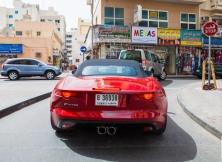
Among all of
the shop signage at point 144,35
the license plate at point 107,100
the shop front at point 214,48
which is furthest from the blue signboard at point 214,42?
the license plate at point 107,100

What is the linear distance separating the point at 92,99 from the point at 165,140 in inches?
61.3

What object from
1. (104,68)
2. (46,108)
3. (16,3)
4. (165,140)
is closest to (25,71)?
(46,108)

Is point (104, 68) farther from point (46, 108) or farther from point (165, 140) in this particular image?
point (46, 108)

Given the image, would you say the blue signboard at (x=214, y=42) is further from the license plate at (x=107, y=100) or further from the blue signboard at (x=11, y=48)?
the license plate at (x=107, y=100)

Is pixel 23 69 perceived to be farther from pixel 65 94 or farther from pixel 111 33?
pixel 65 94

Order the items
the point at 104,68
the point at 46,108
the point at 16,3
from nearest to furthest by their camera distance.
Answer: the point at 104,68
the point at 46,108
the point at 16,3

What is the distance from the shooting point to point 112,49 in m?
23.3

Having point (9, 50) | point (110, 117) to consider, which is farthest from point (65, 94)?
point (9, 50)

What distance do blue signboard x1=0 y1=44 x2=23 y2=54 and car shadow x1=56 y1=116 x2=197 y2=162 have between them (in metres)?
32.8

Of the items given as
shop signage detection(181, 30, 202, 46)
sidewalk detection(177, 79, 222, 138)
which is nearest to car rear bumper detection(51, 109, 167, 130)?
sidewalk detection(177, 79, 222, 138)

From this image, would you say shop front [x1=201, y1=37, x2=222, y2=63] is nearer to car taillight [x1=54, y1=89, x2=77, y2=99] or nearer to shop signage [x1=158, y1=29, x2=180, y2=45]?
shop signage [x1=158, y1=29, x2=180, y2=45]

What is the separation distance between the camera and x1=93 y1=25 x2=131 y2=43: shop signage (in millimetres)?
22453

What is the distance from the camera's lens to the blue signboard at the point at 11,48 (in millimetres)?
34625

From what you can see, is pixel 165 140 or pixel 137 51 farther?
pixel 137 51
